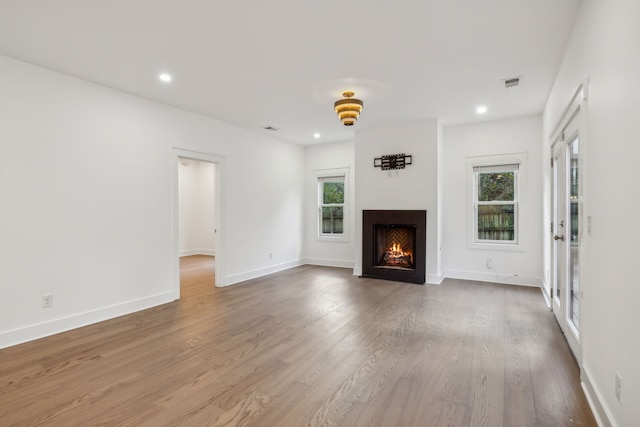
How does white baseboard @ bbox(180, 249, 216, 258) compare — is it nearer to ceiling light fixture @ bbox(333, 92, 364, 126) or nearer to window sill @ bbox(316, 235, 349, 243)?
window sill @ bbox(316, 235, 349, 243)

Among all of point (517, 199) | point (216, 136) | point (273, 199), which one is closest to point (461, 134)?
point (517, 199)

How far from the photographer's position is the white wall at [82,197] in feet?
10.2

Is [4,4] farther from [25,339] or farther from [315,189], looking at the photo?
[315,189]

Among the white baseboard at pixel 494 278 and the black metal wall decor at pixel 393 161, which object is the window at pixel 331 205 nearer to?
the black metal wall decor at pixel 393 161

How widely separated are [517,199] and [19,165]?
650 cm

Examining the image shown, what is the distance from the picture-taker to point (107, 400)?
2.15m

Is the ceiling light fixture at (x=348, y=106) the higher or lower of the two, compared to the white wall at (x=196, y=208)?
higher

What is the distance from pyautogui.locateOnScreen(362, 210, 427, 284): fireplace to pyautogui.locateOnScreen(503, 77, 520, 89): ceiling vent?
221 centimetres

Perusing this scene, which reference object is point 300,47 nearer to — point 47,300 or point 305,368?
point 305,368

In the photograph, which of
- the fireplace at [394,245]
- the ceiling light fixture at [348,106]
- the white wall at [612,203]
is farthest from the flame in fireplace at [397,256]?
the white wall at [612,203]

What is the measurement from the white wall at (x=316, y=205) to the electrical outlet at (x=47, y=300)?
4.77 m

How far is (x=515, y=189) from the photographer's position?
209 inches

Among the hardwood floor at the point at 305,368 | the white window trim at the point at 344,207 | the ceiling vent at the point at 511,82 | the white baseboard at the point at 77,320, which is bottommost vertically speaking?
the hardwood floor at the point at 305,368

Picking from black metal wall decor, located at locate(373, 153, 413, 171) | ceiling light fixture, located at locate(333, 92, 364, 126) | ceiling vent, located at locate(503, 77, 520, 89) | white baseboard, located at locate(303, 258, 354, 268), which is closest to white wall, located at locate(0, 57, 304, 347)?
ceiling light fixture, located at locate(333, 92, 364, 126)
